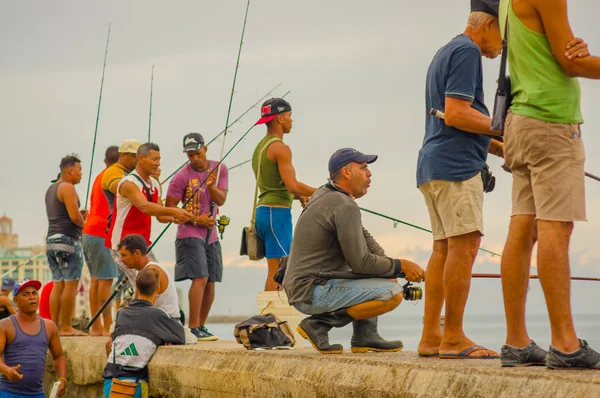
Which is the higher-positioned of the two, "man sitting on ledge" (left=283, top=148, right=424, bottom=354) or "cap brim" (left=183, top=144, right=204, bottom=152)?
"cap brim" (left=183, top=144, right=204, bottom=152)

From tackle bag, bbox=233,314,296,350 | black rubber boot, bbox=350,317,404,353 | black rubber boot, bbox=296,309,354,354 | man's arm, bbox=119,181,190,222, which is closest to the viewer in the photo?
black rubber boot, bbox=296,309,354,354

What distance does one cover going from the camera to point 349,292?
606cm

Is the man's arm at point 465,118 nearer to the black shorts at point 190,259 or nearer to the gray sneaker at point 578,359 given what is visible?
the gray sneaker at point 578,359

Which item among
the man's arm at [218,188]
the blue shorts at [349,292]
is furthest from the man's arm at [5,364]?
the blue shorts at [349,292]

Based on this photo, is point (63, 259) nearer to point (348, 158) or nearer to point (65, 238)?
point (65, 238)

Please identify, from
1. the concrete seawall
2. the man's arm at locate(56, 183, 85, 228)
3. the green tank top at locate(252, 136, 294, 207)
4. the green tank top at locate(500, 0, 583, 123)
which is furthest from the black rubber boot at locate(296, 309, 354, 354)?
the man's arm at locate(56, 183, 85, 228)

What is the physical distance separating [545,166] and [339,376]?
1.58m

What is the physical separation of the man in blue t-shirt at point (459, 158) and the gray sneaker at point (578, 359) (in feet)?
3.38

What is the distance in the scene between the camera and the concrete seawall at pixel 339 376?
157 inches

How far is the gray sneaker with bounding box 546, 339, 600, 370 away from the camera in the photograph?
13.7 feet

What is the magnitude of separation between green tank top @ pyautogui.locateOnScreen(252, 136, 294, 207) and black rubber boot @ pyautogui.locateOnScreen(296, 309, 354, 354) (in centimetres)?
184

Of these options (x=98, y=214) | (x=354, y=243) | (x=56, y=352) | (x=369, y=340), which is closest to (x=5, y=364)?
(x=56, y=352)

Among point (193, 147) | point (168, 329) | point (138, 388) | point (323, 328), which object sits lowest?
point (138, 388)

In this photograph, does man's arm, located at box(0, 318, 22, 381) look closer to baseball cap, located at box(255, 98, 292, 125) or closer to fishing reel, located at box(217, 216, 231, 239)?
fishing reel, located at box(217, 216, 231, 239)
